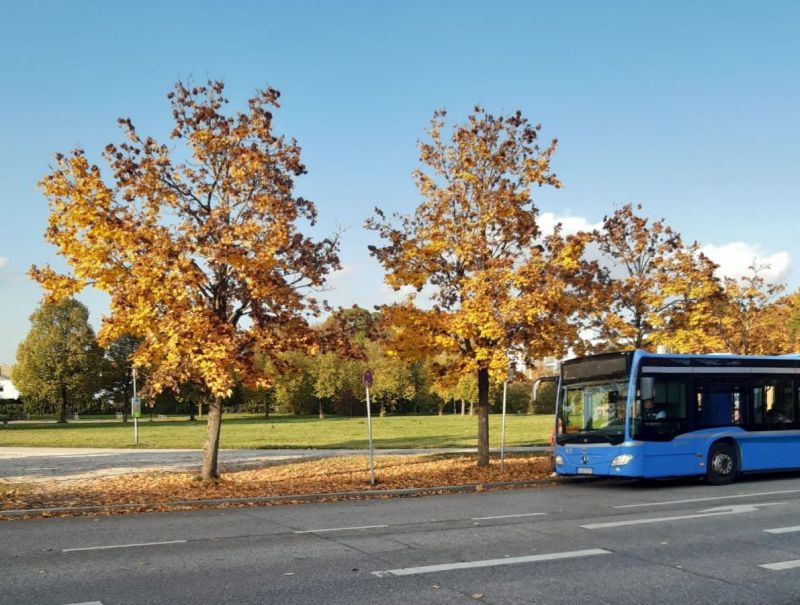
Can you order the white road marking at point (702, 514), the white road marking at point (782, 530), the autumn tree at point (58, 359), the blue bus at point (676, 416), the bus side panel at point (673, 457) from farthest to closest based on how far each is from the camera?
the autumn tree at point (58, 359)
the blue bus at point (676, 416)
the bus side panel at point (673, 457)
the white road marking at point (702, 514)
the white road marking at point (782, 530)

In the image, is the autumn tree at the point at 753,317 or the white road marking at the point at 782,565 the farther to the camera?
the autumn tree at the point at 753,317

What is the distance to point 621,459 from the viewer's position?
50.0ft

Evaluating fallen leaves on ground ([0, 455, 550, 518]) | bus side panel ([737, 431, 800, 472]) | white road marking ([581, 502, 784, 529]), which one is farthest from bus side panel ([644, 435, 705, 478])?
fallen leaves on ground ([0, 455, 550, 518])

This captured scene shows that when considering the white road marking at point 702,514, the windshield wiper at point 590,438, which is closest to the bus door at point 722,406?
the windshield wiper at point 590,438

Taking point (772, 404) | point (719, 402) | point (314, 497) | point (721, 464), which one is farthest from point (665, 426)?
point (314, 497)

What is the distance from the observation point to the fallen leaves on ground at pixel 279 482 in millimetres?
13344

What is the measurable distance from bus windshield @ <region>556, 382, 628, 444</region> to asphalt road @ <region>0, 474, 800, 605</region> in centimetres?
246

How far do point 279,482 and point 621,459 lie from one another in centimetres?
734

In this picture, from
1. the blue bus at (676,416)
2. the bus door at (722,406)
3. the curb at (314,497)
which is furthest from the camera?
the bus door at (722,406)

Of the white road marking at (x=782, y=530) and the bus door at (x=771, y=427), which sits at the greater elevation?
the bus door at (x=771, y=427)

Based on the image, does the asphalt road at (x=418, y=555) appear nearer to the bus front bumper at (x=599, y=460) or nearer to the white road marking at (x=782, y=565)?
the white road marking at (x=782, y=565)

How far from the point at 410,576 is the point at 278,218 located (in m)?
9.64

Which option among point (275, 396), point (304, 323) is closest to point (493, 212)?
point (304, 323)

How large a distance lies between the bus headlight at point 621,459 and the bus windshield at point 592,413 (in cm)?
32
